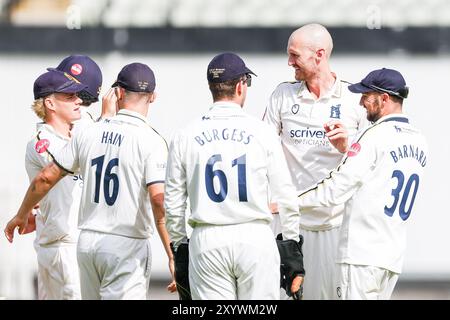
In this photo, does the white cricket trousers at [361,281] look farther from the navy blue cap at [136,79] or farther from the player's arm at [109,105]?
the player's arm at [109,105]

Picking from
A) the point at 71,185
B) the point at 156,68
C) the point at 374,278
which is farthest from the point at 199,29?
the point at 374,278

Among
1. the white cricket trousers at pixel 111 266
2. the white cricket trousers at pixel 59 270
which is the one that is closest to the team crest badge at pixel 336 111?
the white cricket trousers at pixel 111 266

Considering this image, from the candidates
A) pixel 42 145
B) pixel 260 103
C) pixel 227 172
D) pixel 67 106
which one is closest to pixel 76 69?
pixel 67 106

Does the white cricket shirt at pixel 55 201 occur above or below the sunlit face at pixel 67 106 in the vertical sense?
below

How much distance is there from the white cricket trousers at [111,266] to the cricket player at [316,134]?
1.37m

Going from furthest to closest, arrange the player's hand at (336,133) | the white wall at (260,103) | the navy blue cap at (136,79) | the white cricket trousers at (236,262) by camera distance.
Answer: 1. the white wall at (260,103)
2. the player's hand at (336,133)
3. the navy blue cap at (136,79)
4. the white cricket trousers at (236,262)

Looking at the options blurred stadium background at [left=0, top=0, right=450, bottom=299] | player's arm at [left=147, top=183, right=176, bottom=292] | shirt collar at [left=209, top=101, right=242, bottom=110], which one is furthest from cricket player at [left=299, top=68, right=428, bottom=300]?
blurred stadium background at [left=0, top=0, right=450, bottom=299]

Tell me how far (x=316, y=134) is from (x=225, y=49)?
18.9ft

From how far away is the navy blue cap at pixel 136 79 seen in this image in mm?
7031

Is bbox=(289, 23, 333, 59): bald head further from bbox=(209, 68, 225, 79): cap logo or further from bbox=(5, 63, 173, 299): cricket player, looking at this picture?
bbox=(209, 68, 225, 79): cap logo

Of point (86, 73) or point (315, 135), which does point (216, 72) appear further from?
point (86, 73)

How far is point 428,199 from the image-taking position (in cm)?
1303

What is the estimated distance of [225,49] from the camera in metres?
13.4

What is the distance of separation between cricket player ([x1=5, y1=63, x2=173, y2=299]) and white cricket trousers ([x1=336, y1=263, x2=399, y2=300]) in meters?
1.13
